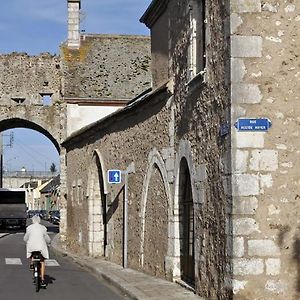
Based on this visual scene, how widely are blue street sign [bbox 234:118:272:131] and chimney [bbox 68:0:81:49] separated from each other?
27060 mm

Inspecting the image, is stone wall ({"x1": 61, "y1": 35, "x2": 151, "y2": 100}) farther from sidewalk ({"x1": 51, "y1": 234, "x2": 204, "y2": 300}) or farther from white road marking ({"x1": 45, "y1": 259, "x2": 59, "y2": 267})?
sidewalk ({"x1": 51, "y1": 234, "x2": 204, "y2": 300})

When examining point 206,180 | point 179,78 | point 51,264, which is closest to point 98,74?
point 51,264

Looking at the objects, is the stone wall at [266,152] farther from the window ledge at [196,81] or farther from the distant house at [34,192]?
the distant house at [34,192]

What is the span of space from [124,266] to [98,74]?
18.8 m

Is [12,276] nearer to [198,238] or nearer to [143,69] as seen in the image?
[198,238]

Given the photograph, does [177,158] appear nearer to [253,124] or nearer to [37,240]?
[37,240]

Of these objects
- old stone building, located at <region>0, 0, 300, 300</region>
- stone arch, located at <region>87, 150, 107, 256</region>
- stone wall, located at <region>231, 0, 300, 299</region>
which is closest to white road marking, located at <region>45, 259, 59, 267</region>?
stone arch, located at <region>87, 150, 107, 256</region>

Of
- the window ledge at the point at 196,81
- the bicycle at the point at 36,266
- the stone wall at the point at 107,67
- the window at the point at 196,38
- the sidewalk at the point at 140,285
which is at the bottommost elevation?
the sidewalk at the point at 140,285

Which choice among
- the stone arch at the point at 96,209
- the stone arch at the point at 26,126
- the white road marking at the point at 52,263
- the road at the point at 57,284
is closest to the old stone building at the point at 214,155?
the road at the point at 57,284

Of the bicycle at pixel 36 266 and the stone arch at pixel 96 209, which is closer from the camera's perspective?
the bicycle at pixel 36 266

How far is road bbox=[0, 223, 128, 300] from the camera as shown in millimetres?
11754

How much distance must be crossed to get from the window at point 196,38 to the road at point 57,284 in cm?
401

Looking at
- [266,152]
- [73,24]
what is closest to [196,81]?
[266,152]

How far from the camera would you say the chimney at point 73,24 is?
3500 centimetres
